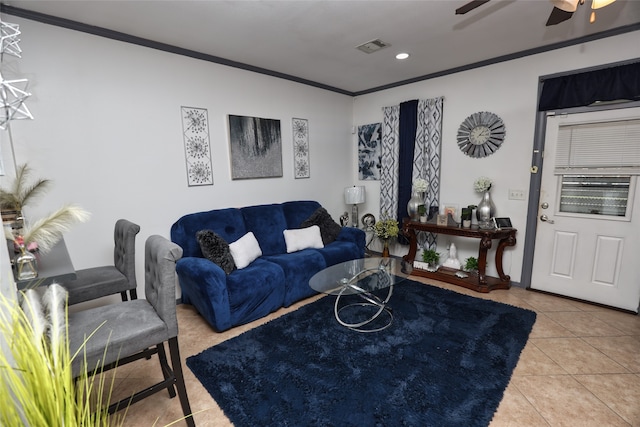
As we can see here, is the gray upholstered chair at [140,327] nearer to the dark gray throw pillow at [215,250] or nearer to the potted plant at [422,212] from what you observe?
the dark gray throw pillow at [215,250]

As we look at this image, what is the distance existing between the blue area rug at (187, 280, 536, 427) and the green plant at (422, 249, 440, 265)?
0.97 metres

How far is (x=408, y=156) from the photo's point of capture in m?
4.08

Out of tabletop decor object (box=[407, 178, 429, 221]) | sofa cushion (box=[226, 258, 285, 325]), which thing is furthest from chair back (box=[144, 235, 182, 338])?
tabletop decor object (box=[407, 178, 429, 221])

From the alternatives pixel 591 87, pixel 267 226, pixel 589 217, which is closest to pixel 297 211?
pixel 267 226

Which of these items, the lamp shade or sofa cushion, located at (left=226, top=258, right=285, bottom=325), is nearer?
sofa cushion, located at (left=226, top=258, right=285, bottom=325)

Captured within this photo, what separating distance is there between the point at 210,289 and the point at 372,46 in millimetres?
2727

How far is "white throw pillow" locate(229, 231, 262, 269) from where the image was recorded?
2.88 metres

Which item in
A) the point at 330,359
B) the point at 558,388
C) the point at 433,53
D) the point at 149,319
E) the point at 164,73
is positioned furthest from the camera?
the point at 433,53

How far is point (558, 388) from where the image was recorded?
6.15 feet

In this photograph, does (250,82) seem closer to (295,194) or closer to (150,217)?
(295,194)

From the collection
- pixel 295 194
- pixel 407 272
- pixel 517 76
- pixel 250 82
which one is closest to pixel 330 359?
pixel 407 272

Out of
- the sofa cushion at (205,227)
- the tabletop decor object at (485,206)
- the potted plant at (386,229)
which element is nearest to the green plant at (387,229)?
the potted plant at (386,229)

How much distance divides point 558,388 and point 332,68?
3584 millimetres

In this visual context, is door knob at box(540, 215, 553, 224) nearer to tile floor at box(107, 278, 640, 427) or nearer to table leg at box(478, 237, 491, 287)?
table leg at box(478, 237, 491, 287)
